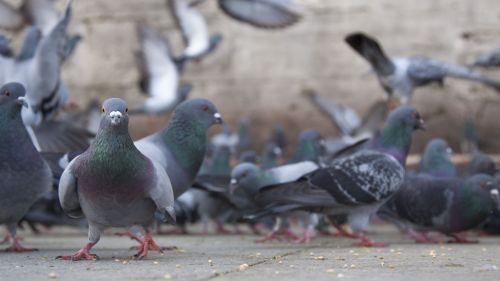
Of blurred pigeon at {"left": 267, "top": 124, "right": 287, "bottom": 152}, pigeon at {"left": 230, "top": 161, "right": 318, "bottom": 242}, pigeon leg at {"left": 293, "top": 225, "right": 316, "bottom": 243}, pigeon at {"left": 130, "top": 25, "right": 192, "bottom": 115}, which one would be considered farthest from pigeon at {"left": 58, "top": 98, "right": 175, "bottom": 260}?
blurred pigeon at {"left": 267, "top": 124, "right": 287, "bottom": 152}

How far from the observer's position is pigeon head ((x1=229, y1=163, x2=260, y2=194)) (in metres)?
8.98

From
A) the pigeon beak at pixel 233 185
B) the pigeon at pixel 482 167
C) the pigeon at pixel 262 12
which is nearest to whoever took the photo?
the pigeon beak at pixel 233 185

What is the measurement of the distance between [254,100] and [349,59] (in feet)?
5.84

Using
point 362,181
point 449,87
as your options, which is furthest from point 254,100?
point 362,181

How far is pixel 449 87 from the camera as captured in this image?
1538cm

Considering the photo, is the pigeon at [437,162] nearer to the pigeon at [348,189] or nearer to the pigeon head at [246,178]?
the pigeon at [348,189]

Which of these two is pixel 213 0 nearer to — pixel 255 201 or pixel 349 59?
pixel 349 59

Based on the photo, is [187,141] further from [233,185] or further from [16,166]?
[233,185]

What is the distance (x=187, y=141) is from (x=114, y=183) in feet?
5.69

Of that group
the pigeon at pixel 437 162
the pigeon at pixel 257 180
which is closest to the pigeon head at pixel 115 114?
the pigeon at pixel 257 180

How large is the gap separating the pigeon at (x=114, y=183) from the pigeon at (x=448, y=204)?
298 centimetres

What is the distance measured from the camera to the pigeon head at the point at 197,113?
25.0 ft

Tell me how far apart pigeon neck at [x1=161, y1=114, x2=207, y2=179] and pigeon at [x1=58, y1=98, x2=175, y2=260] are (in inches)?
50.3

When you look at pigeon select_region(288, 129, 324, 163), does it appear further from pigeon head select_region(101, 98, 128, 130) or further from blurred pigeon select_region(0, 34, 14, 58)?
pigeon head select_region(101, 98, 128, 130)
